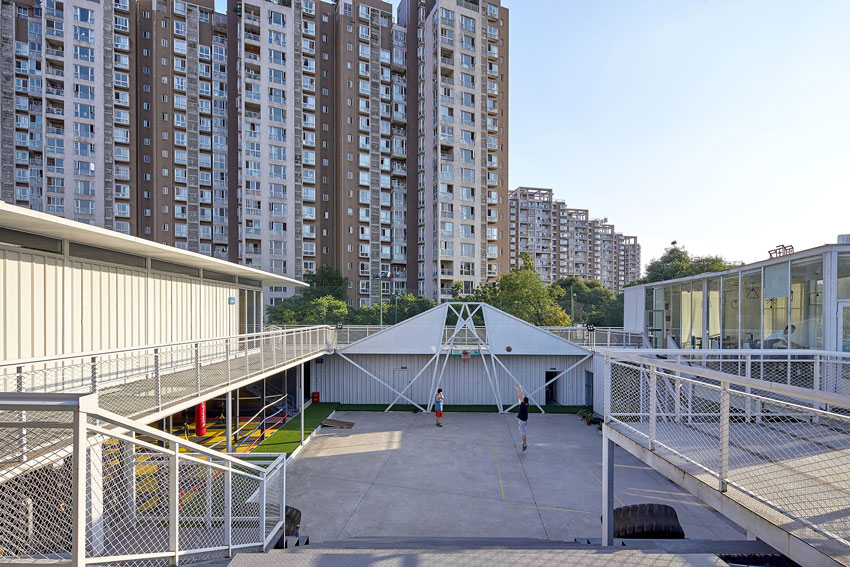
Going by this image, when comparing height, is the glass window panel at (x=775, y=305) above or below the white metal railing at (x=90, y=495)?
above

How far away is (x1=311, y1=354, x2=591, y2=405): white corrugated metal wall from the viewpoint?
65.3 ft

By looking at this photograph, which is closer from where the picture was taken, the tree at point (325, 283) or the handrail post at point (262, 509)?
the handrail post at point (262, 509)

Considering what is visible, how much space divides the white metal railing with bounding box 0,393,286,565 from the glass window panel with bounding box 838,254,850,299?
13659 mm

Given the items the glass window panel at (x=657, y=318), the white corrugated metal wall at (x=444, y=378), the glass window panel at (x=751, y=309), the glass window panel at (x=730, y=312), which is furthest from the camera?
the white corrugated metal wall at (x=444, y=378)

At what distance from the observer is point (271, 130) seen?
45031mm

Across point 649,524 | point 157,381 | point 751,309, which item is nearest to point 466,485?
point 649,524

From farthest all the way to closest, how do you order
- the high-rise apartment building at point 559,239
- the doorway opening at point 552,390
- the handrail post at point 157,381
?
the high-rise apartment building at point 559,239 < the doorway opening at point 552,390 < the handrail post at point 157,381

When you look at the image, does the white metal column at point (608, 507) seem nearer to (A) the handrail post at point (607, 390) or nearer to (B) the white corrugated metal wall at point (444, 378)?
(A) the handrail post at point (607, 390)

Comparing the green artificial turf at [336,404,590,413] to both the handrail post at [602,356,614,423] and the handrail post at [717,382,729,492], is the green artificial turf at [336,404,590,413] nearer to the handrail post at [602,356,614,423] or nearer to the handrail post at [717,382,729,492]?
the handrail post at [602,356,614,423]

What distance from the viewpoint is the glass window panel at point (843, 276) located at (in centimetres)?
1016

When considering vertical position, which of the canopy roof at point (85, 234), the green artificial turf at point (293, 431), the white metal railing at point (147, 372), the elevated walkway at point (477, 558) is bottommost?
the green artificial turf at point (293, 431)

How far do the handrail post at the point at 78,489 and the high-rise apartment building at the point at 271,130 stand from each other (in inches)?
1646

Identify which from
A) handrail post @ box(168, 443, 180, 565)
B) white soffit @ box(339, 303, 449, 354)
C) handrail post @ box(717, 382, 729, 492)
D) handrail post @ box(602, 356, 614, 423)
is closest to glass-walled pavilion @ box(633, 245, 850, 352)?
handrail post @ box(602, 356, 614, 423)

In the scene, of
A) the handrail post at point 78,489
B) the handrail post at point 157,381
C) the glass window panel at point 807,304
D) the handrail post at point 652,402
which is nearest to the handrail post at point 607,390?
the handrail post at point 652,402
